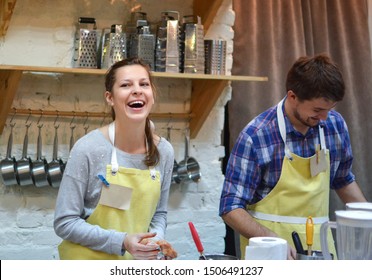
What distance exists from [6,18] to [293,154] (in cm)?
140

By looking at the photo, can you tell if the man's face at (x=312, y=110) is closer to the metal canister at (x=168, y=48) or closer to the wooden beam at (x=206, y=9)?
the metal canister at (x=168, y=48)

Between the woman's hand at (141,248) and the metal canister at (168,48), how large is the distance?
1.23m

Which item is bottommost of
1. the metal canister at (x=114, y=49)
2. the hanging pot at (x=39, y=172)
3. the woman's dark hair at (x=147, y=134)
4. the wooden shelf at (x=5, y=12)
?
the hanging pot at (x=39, y=172)

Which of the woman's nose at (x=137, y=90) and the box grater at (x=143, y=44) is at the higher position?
the box grater at (x=143, y=44)

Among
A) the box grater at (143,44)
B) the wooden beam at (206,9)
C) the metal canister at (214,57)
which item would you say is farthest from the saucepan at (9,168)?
the wooden beam at (206,9)

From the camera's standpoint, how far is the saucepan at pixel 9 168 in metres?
2.69

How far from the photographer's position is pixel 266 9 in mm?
3209

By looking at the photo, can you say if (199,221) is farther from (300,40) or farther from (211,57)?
(300,40)

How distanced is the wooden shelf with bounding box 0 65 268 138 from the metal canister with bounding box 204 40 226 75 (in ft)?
0.16

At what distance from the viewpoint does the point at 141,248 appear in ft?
5.54

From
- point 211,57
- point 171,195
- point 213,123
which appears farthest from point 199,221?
point 211,57

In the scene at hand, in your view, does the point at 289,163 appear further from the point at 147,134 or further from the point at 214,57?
the point at 214,57

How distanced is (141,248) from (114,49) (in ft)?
4.20

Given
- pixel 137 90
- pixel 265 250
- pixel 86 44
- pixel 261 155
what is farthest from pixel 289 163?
pixel 86 44
